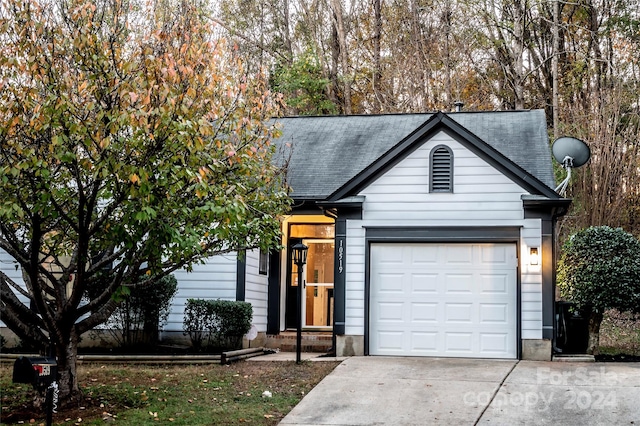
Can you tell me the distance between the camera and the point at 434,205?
12680 mm

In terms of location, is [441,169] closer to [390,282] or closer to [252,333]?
[390,282]

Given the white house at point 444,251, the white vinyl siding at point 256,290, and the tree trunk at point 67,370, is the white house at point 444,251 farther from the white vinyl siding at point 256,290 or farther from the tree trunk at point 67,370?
the tree trunk at point 67,370

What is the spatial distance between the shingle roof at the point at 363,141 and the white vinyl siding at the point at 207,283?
1.89 metres

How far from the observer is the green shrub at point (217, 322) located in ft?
43.3

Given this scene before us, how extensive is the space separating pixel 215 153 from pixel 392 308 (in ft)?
17.4

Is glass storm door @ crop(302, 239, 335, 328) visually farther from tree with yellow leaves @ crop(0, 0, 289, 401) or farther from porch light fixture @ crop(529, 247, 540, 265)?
tree with yellow leaves @ crop(0, 0, 289, 401)

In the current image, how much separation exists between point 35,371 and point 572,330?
9.01 m

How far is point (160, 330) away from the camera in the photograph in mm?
13766

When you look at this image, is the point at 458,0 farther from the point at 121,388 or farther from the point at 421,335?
the point at 121,388

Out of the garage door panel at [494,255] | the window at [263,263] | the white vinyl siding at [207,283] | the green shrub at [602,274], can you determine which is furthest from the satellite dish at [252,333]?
the green shrub at [602,274]

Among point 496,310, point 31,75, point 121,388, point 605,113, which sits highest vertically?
point 605,113

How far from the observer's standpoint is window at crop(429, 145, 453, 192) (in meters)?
12.7

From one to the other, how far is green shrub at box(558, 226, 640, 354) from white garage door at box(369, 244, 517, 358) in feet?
3.83

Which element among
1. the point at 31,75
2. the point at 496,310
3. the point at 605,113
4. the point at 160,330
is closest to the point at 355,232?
the point at 496,310
